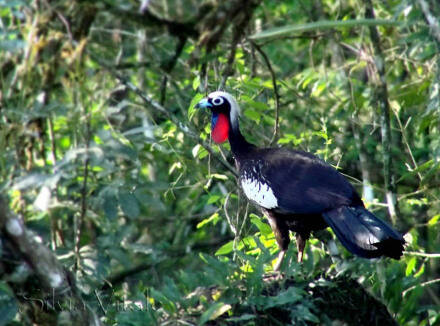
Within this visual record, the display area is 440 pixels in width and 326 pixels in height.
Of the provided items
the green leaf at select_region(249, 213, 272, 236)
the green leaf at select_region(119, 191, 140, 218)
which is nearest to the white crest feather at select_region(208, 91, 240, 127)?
the green leaf at select_region(249, 213, 272, 236)

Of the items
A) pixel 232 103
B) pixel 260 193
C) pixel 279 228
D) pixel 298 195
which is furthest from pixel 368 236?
pixel 232 103

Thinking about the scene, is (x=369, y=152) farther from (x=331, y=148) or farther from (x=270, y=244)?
(x=270, y=244)

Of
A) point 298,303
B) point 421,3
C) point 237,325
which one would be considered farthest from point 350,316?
point 421,3

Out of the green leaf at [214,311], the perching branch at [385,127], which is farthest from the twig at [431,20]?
the green leaf at [214,311]

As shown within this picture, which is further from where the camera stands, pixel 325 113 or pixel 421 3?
pixel 325 113

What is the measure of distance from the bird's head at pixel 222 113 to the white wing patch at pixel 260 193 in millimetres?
718

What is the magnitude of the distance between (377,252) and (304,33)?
3006 mm

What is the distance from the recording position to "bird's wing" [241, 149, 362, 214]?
19.0 ft

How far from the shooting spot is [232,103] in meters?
6.80

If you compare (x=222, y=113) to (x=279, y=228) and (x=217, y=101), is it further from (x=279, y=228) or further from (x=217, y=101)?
(x=279, y=228)

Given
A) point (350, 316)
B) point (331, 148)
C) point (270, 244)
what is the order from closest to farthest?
point (350, 316), point (270, 244), point (331, 148)

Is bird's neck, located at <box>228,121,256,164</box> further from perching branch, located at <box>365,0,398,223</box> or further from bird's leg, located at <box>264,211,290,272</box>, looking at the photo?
perching branch, located at <box>365,0,398,223</box>

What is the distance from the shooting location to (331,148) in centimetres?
730

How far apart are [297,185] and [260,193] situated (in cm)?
35
